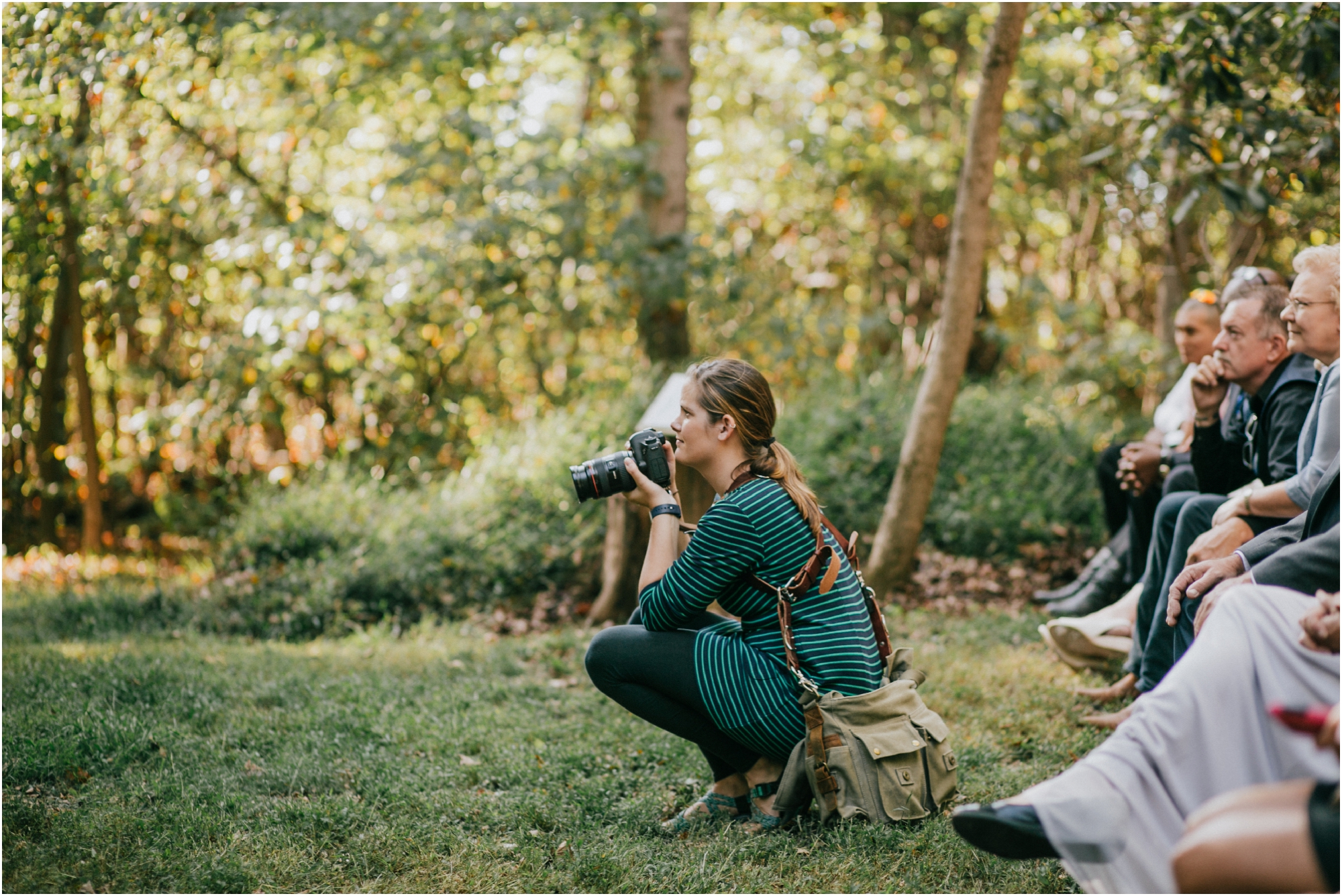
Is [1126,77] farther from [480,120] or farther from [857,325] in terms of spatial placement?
[480,120]

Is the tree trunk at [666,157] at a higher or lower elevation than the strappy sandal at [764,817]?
higher

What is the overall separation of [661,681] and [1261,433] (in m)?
2.36

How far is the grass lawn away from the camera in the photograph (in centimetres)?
276

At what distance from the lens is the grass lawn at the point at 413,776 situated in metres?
2.76

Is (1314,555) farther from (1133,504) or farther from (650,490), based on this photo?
(1133,504)

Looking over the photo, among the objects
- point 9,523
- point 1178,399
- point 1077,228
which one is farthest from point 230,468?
point 1077,228

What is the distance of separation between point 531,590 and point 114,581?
306 centimetres

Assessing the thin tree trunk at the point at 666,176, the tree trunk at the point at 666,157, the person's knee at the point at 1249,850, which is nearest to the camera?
the person's knee at the point at 1249,850

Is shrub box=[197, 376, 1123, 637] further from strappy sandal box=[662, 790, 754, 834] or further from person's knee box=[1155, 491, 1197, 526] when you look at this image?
strappy sandal box=[662, 790, 754, 834]

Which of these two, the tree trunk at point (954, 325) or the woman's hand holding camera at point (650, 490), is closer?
the woman's hand holding camera at point (650, 490)

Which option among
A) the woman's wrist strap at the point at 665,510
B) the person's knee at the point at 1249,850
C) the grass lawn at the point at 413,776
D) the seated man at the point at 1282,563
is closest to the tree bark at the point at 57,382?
the grass lawn at the point at 413,776

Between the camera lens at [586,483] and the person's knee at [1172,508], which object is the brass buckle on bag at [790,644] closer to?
the camera lens at [586,483]

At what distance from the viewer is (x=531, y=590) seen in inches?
263

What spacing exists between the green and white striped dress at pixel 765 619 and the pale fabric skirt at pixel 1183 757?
0.92 metres
